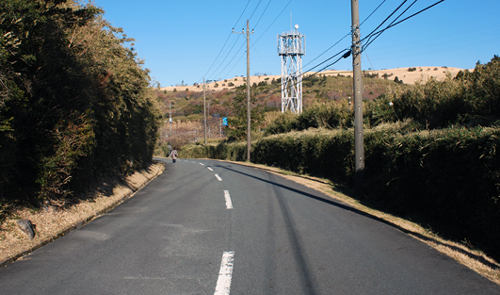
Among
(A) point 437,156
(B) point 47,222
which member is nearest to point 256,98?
(A) point 437,156

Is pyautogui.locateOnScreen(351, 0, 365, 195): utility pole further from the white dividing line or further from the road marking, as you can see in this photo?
the white dividing line

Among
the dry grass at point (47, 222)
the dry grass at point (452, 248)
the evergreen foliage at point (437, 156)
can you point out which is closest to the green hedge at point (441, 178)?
the evergreen foliage at point (437, 156)

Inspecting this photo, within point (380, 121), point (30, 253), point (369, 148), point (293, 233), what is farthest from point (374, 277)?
point (380, 121)

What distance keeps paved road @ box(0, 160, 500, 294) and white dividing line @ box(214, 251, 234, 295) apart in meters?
0.01

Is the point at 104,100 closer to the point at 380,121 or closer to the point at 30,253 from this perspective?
the point at 30,253

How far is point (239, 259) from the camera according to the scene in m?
5.38

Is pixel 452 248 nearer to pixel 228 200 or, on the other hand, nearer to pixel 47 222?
pixel 228 200

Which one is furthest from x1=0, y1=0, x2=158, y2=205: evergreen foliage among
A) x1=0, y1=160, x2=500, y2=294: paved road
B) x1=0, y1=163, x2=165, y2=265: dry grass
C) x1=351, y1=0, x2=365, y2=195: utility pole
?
x1=351, y1=0, x2=365, y2=195: utility pole

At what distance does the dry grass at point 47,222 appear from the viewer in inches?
225

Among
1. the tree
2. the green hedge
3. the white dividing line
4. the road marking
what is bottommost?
the white dividing line

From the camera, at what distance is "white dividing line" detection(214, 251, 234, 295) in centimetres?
425

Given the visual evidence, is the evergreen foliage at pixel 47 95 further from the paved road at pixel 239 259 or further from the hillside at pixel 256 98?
the hillside at pixel 256 98

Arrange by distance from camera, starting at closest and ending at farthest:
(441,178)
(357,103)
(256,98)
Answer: (441,178) < (357,103) < (256,98)

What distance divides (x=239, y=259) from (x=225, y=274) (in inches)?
25.1
